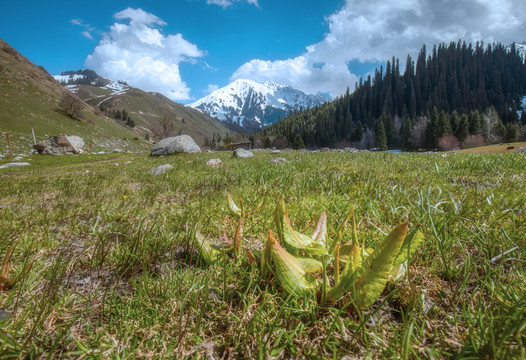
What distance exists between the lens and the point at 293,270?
1.16 meters

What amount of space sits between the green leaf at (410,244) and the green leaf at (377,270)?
0.09 m

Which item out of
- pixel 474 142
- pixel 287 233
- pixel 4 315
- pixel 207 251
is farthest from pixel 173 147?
pixel 474 142

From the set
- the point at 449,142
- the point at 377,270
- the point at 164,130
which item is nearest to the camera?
the point at 377,270

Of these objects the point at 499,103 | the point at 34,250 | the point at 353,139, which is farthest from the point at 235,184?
the point at 499,103

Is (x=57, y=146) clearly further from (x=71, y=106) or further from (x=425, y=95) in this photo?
(x=425, y=95)

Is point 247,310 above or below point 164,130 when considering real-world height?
below

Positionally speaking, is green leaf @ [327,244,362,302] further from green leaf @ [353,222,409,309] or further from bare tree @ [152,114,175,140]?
bare tree @ [152,114,175,140]

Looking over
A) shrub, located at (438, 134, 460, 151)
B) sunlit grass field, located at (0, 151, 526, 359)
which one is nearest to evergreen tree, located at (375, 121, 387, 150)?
shrub, located at (438, 134, 460, 151)

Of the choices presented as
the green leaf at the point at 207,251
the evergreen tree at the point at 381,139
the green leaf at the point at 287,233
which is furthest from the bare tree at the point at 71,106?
the evergreen tree at the point at 381,139

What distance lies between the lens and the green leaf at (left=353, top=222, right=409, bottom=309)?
100cm

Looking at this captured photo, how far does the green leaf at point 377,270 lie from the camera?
100cm

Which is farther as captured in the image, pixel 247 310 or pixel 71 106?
pixel 71 106

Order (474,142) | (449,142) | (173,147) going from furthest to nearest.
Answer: (449,142) < (474,142) < (173,147)

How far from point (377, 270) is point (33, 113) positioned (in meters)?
64.3
